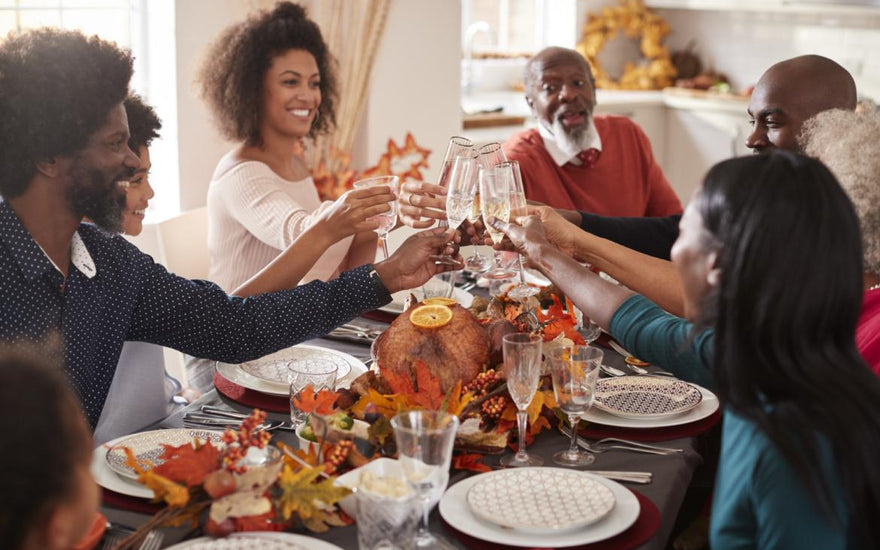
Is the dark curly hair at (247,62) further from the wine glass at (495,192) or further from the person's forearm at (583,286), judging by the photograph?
the person's forearm at (583,286)

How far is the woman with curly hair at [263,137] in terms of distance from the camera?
2.96 m

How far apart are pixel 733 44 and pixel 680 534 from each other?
15.7 feet

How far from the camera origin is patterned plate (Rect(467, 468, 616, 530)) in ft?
4.67

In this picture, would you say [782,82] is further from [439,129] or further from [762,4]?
[762,4]

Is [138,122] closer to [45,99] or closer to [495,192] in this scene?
[45,99]

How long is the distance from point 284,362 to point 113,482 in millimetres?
664

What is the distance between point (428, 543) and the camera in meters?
1.37

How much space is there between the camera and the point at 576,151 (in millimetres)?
3570

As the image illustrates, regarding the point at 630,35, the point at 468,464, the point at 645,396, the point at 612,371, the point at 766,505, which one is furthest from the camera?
the point at 630,35

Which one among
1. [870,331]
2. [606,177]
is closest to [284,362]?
[870,331]

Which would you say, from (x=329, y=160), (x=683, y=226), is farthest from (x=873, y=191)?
(x=329, y=160)

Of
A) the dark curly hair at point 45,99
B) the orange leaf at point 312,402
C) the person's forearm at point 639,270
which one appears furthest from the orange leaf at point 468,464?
the dark curly hair at point 45,99

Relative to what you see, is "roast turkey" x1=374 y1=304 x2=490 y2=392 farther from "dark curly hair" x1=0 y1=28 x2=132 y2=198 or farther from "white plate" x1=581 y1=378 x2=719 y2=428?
"dark curly hair" x1=0 y1=28 x2=132 y2=198

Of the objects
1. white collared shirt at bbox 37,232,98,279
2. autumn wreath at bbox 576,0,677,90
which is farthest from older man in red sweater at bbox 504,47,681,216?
autumn wreath at bbox 576,0,677,90
